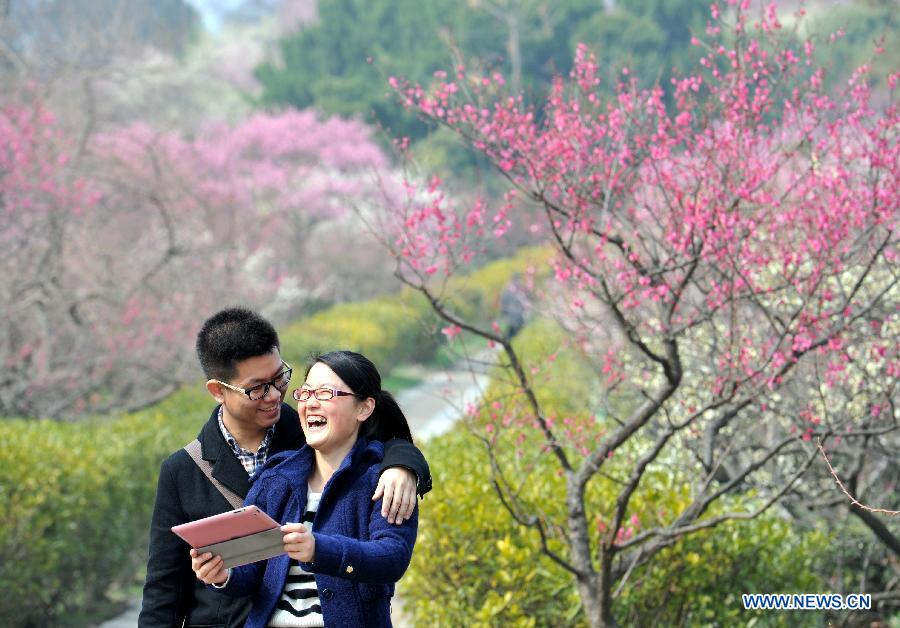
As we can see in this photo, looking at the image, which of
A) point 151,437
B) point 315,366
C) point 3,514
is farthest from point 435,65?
point 315,366

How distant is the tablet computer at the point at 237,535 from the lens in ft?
7.55

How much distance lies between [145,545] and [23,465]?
80.9 inches

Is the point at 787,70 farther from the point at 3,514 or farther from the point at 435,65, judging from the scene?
the point at 435,65

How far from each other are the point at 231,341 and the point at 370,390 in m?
0.38

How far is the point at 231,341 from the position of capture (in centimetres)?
287

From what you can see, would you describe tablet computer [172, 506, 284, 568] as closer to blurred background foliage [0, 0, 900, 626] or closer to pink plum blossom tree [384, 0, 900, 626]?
pink plum blossom tree [384, 0, 900, 626]

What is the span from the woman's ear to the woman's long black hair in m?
0.01

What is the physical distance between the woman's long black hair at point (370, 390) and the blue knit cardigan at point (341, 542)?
69 millimetres

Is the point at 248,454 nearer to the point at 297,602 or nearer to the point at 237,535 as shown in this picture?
the point at 297,602

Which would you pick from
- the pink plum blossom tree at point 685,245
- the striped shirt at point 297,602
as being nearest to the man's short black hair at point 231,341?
the striped shirt at point 297,602

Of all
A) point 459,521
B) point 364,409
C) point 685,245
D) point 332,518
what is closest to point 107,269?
point 459,521

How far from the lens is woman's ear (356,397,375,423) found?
9.02 ft

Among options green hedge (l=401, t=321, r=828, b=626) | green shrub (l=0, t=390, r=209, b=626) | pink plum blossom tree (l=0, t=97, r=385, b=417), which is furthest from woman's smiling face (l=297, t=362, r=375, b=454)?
green shrub (l=0, t=390, r=209, b=626)

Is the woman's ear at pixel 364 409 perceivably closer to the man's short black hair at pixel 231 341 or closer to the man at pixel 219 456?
the man at pixel 219 456
